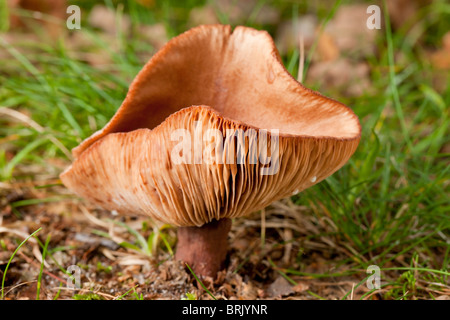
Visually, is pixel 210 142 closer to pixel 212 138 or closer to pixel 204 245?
pixel 212 138

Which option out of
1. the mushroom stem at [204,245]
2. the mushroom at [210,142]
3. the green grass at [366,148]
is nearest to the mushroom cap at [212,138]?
the mushroom at [210,142]

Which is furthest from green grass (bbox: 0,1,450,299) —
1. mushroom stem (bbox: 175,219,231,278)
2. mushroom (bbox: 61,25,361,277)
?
mushroom (bbox: 61,25,361,277)

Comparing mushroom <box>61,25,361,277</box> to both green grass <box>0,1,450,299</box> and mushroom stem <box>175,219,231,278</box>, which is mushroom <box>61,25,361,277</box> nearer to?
mushroom stem <box>175,219,231,278</box>

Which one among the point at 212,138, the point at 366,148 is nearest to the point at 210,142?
the point at 212,138

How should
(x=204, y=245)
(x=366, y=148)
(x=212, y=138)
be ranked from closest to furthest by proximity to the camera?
1. (x=212, y=138)
2. (x=204, y=245)
3. (x=366, y=148)

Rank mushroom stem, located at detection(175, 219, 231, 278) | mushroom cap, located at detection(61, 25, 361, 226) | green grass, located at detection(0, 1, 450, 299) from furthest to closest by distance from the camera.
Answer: green grass, located at detection(0, 1, 450, 299) < mushroom stem, located at detection(175, 219, 231, 278) < mushroom cap, located at detection(61, 25, 361, 226)

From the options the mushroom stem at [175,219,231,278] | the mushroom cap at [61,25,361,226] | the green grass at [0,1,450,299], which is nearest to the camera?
the mushroom cap at [61,25,361,226]
